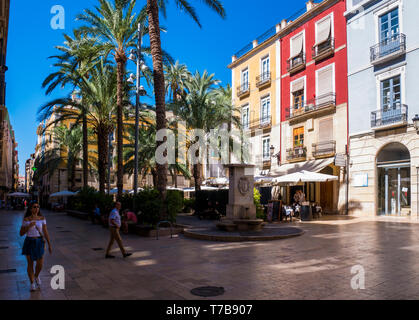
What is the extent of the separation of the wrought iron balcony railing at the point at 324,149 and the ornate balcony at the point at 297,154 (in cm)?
99

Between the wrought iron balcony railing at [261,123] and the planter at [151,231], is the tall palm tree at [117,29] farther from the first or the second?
the wrought iron balcony railing at [261,123]

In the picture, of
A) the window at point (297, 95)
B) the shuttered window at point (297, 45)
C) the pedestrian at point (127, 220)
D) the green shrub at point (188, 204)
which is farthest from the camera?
the shuttered window at point (297, 45)

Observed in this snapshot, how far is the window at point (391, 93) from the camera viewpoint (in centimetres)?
1964

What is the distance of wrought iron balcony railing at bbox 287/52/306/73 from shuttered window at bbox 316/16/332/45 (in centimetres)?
173

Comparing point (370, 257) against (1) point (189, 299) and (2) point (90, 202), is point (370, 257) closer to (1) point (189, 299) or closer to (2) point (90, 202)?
(1) point (189, 299)

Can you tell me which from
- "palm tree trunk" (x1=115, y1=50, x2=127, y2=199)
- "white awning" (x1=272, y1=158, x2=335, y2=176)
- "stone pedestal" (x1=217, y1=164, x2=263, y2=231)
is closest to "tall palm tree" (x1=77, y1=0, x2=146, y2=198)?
"palm tree trunk" (x1=115, y1=50, x2=127, y2=199)

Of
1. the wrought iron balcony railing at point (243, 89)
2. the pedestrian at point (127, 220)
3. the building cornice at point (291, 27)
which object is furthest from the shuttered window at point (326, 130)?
the pedestrian at point (127, 220)

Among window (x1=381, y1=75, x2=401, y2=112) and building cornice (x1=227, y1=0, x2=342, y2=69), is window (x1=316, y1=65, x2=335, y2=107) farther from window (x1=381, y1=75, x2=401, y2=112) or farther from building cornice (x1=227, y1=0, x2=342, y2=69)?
building cornice (x1=227, y1=0, x2=342, y2=69)

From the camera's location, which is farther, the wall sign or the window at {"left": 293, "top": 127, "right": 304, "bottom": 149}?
the window at {"left": 293, "top": 127, "right": 304, "bottom": 149}

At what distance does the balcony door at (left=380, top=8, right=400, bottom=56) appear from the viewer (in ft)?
64.8

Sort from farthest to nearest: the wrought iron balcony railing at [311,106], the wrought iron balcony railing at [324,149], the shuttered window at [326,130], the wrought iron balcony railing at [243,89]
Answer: the wrought iron balcony railing at [243,89]
the shuttered window at [326,130]
the wrought iron balcony railing at [311,106]
the wrought iron balcony railing at [324,149]

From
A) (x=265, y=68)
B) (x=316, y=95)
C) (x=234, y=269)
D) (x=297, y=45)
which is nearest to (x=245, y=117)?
(x=265, y=68)

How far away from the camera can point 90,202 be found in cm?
2252
